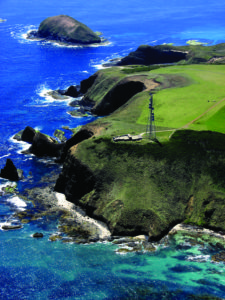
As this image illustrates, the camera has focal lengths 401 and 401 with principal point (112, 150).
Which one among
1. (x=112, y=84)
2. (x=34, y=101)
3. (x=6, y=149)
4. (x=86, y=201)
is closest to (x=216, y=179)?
(x=86, y=201)

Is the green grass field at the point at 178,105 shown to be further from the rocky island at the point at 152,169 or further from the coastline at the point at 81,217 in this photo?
the coastline at the point at 81,217

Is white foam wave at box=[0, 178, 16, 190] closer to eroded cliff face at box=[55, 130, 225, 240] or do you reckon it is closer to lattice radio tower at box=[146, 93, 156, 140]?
eroded cliff face at box=[55, 130, 225, 240]

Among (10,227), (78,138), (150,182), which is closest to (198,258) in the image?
(150,182)

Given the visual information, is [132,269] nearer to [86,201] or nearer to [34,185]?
[86,201]

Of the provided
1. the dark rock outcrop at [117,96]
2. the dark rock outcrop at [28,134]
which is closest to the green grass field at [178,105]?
the dark rock outcrop at [117,96]

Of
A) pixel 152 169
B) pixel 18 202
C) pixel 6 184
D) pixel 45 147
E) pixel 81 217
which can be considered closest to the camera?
pixel 81 217

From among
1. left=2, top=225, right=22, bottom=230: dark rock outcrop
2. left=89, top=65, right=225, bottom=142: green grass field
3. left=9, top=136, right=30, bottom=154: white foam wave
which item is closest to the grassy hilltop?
left=89, top=65, right=225, bottom=142: green grass field

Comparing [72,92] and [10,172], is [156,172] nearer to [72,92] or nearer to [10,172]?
[10,172]
